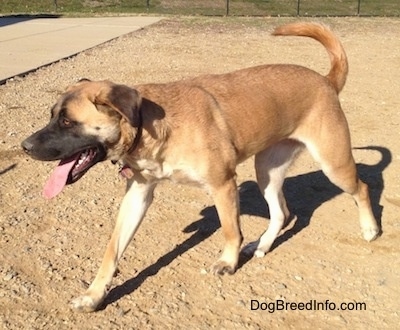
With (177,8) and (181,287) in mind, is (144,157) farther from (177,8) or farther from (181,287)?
(177,8)

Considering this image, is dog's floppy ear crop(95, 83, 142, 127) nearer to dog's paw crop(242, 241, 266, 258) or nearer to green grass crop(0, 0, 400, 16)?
dog's paw crop(242, 241, 266, 258)

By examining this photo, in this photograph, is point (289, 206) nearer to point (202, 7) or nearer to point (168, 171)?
point (168, 171)

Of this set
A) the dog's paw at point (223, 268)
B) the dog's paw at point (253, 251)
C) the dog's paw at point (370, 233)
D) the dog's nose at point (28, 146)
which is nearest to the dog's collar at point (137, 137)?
the dog's nose at point (28, 146)

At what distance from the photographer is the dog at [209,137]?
3521 millimetres

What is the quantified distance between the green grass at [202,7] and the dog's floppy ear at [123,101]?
24681mm

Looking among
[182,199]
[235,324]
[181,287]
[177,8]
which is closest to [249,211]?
[182,199]

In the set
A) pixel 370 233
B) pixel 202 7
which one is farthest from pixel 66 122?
pixel 202 7

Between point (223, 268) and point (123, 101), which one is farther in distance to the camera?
point (223, 268)

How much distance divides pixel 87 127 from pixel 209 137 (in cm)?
85

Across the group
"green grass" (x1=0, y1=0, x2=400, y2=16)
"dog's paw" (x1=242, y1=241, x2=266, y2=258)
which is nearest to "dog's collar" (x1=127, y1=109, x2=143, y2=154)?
"dog's paw" (x1=242, y1=241, x2=266, y2=258)

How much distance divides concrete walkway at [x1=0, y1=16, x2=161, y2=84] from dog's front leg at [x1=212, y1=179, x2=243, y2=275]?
7.18m

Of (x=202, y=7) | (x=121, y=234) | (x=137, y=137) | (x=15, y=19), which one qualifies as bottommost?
(x=202, y=7)

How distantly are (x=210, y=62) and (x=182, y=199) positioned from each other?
7788mm

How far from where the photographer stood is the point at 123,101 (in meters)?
3.43
